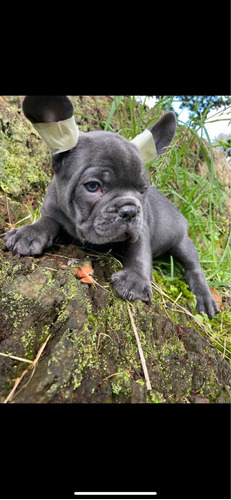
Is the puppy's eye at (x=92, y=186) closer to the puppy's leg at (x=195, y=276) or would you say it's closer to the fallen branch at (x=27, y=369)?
the fallen branch at (x=27, y=369)

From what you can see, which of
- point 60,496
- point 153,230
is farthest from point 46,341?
point 153,230

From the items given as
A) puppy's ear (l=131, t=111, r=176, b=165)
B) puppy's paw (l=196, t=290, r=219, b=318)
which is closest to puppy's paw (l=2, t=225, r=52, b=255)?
puppy's ear (l=131, t=111, r=176, b=165)

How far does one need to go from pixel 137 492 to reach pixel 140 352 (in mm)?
793

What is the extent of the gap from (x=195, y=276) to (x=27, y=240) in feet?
7.24

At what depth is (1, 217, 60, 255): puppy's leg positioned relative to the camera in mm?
2830

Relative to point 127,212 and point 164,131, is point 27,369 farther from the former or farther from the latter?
point 164,131

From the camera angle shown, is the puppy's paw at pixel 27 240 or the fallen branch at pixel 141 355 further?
the puppy's paw at pixel 27 240

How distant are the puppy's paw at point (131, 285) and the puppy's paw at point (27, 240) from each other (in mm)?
660

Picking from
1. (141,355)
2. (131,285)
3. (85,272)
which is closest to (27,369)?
(141,355)

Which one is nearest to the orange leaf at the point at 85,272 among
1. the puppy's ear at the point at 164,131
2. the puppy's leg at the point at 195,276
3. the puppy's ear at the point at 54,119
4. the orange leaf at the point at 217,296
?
the puppy's ear at the point at 54,119

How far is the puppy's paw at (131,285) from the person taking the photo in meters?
2.70

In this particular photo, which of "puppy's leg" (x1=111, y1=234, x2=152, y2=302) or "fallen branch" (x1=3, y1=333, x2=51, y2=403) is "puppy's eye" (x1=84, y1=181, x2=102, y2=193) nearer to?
"puppy's leg" (x1=111, y1=234, x2=152, y2=302)

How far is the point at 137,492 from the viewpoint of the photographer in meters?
1.72

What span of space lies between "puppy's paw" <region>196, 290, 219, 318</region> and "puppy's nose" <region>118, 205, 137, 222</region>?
5.70ft
